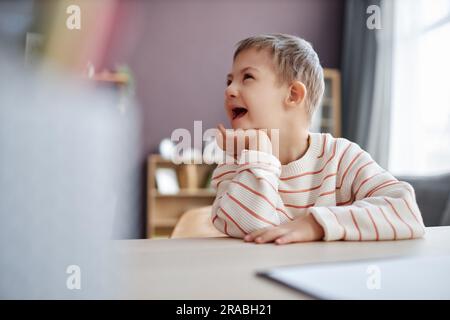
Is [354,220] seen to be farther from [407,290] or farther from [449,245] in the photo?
[407,290]

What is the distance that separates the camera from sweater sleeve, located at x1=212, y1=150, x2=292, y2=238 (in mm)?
692

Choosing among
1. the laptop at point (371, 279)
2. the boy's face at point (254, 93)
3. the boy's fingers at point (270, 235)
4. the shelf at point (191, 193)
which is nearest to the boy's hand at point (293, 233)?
the boy's fingers at point (270, 235)

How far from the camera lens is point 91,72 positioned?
149 inches

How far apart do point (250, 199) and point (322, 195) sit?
16cm

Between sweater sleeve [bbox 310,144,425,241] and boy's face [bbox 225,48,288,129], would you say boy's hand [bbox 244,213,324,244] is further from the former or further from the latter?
boy's face [bbox 225,48,288,129]

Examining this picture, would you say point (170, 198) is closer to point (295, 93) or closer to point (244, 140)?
point (295, 93)

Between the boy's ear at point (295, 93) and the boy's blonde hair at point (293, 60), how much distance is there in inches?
0.5

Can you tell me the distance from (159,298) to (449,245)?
43 cm

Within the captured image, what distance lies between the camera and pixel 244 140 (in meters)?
0.78

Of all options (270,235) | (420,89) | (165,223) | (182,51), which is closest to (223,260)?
(270,235)

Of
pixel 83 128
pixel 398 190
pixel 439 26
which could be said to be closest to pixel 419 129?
pixel 439 26

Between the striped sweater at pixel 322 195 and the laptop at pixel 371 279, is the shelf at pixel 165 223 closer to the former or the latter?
the striped sweater at pixel 322 195

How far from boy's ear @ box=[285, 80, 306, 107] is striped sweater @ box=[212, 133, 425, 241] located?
0.26 ft

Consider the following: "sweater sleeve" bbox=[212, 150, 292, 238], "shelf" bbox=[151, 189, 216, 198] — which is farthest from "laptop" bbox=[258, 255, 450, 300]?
"shelf" bbox=[151, 189, 216, 198]
